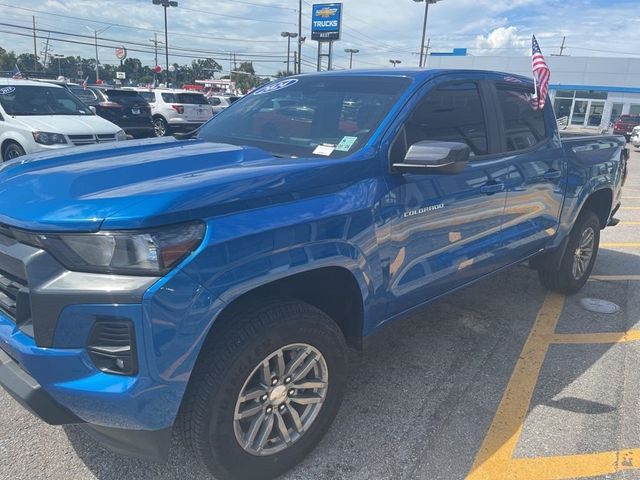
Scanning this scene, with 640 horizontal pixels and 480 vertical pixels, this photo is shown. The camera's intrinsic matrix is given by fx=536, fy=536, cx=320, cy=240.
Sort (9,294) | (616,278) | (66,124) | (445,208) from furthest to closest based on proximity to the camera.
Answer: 1. (66,124)
2. (616,278)
3. (445,208)
4. (9,294)

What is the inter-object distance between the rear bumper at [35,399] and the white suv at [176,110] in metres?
16.9

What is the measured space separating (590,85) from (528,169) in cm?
4521

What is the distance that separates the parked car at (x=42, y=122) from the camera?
29.0 ft

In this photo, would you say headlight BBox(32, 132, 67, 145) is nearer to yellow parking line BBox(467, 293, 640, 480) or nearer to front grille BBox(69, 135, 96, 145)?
front grille BBox(69, 135, 96, 145)

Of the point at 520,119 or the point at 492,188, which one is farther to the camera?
the point at 520,119

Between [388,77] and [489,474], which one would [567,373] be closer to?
[489,474]

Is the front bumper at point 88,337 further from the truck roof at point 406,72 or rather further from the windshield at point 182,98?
the windshield at point 182,98

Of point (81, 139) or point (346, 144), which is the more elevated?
point (346, 144)

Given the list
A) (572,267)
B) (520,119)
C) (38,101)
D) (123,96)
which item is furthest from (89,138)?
(123,96)

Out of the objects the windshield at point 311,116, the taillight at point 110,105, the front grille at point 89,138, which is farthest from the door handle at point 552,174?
the taillight at point 110,105

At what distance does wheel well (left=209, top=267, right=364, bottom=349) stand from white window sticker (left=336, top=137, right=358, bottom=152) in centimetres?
65

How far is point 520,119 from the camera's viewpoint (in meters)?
3.92

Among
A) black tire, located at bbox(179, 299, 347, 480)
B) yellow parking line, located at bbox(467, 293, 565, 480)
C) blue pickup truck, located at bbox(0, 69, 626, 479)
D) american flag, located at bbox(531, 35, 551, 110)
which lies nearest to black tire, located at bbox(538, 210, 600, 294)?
yellow parking line, located at bbox(467, 293, 565, 480)

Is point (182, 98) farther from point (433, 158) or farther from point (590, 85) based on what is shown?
point (590, 85)
